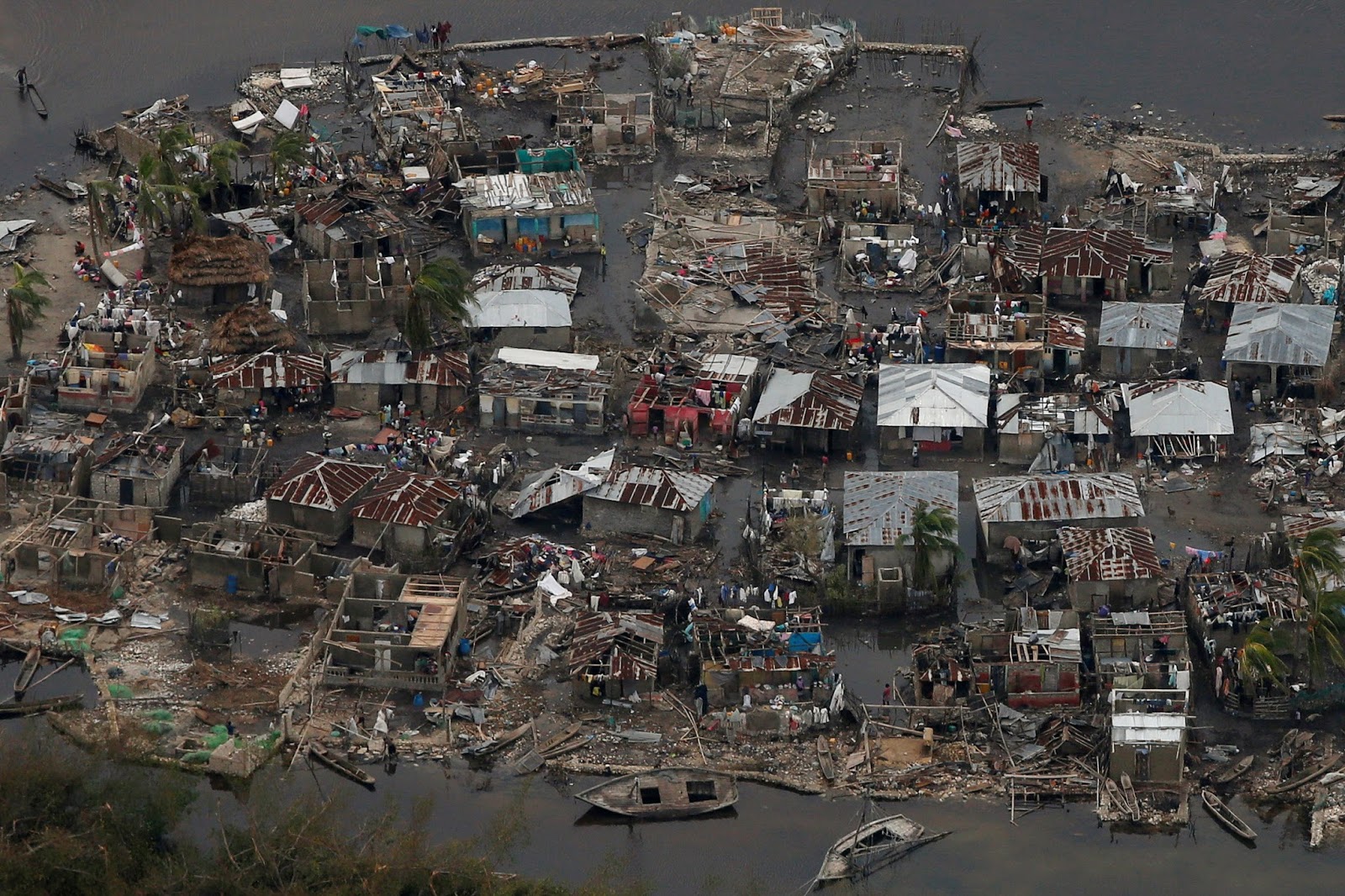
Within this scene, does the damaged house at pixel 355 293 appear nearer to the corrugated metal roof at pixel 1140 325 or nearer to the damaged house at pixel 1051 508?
the damaged house at pixel 1051 508

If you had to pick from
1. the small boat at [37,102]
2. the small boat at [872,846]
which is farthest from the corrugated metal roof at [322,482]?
the small boat at [37,102]

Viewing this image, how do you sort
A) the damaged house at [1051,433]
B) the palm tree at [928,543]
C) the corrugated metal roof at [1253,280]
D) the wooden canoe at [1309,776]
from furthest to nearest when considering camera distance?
the corrugated metal roof at [1253,280] < the damaged house at [1051,433] < the palm tree at [928,543] < the wooden canoe at [1309,776]

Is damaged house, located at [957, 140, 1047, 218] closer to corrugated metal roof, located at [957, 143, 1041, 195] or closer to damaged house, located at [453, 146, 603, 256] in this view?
corrugated metal roof, located at [957, 143, 1041, 195]

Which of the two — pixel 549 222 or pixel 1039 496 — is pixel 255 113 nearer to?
pixel 549 222

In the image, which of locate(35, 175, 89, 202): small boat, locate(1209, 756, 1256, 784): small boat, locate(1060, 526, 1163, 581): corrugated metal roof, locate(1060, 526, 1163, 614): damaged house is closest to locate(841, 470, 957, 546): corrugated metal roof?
locate(1060, 526, 1163, 581): corrugated metal roof

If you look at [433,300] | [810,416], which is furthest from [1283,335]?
[433,300]

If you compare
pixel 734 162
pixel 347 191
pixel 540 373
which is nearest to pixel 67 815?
pixel 540 373
